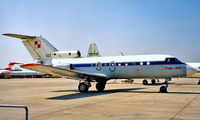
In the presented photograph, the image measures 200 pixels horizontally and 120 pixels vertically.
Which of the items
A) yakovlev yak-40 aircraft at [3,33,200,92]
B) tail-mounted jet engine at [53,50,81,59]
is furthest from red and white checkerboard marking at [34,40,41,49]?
tail-mounted jet engine at [53,50,81,59]

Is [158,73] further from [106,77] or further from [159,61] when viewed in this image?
[106,77]

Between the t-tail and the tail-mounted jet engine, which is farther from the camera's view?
the t-tail

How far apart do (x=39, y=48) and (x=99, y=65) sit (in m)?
6.48

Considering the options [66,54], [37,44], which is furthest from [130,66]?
[37,44]

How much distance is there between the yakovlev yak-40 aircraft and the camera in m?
17.7

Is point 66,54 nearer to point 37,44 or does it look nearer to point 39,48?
point 39,48

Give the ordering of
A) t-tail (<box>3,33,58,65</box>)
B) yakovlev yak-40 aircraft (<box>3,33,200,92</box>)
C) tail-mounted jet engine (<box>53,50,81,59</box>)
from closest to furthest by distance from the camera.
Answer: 1. yakovlev yak-40 aircraft (<box>3,33,200,92</box>)
2. tail-mounted jet engine (<box>53,50,81,59</box>)
3. t-tail (<box>3,33,58,65</box>)

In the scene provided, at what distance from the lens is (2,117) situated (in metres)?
8.44

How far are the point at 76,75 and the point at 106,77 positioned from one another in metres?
2.77

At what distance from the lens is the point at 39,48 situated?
72.3ft

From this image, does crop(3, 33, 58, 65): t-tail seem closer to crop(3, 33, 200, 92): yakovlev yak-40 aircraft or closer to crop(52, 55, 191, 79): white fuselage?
crop(3, 33, 200, 92): yakovlev yak-40 aircraft

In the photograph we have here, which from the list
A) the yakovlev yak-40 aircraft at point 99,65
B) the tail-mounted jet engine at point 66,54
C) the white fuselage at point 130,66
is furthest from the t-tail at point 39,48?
the white fuselage at point 130,66

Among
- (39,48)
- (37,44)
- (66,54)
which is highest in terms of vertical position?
(37,44)

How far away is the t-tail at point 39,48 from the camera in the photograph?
2202 centimetres
